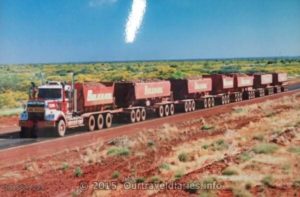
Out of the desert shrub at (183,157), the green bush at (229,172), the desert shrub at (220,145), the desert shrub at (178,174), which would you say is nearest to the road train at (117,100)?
the desert shrub at (220,145)

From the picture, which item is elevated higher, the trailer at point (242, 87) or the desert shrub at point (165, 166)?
the trailer at point (242, 87)

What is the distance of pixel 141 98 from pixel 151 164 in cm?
1865

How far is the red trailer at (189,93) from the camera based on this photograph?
150 feet

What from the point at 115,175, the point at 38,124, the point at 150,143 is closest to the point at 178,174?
the point at 115,175

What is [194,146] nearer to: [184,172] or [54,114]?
[184,172]

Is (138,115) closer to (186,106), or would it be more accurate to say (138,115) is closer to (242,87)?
(186,106)

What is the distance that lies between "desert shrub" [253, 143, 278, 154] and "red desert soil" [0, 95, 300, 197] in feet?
1.17

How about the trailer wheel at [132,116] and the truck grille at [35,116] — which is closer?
the truck grille at [35,116]

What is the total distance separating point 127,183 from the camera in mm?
16547

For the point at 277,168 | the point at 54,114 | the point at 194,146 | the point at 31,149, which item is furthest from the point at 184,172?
the point at 54,114

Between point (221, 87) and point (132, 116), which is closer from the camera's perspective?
point (132, 116)

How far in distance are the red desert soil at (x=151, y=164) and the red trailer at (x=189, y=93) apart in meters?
16.4

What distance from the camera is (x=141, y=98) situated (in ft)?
126

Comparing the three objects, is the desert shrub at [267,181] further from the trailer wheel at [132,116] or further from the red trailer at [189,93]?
the red trailer at [189,93]
